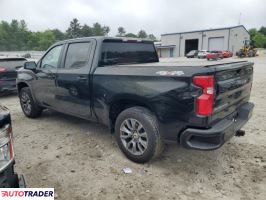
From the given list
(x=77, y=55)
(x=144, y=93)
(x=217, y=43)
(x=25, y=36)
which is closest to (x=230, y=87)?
(x=144, y=93)

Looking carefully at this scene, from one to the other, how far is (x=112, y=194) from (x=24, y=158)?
177cm

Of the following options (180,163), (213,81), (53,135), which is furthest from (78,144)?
(213,81)

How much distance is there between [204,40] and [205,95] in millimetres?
51087

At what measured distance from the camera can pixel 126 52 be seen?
191 inches

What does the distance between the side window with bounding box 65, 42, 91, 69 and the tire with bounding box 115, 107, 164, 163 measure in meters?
1.27

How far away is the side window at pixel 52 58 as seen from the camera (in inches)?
206

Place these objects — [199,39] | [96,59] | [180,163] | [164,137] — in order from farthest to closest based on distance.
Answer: [199,39] → [96,59] → [180,163] → [164,137]

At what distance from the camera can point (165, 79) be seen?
335cm

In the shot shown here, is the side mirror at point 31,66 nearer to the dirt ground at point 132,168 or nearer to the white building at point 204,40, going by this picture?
the dirt ground at point 132,168

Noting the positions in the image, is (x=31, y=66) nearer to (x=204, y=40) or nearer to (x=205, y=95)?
(x=205, y=95)

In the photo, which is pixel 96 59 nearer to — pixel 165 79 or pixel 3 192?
pixel 165 79

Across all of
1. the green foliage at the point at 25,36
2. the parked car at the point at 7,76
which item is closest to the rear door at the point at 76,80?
the parked car at the point at 7,76

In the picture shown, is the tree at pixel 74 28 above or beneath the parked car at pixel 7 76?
above

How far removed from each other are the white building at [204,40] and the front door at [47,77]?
158 feet
